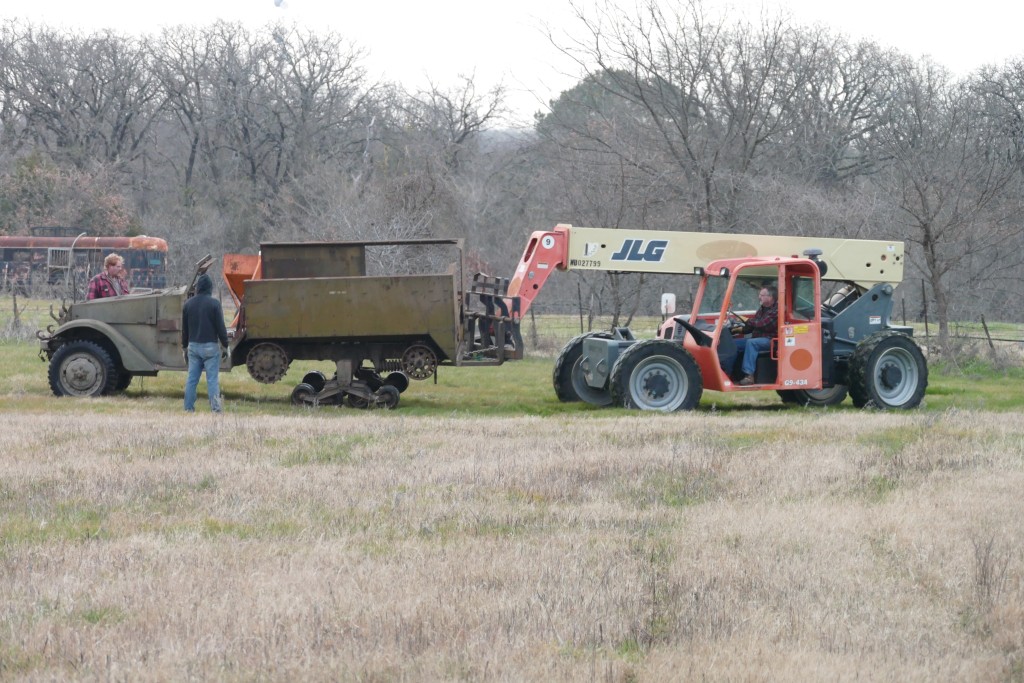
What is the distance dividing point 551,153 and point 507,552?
22.5 m

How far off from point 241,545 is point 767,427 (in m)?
7.38

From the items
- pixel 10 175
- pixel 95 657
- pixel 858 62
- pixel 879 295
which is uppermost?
pixel 858 62

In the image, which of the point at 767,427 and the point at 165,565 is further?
the point at 767,427

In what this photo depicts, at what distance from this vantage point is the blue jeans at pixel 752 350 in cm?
1585

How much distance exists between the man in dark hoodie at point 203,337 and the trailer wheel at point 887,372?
7965mm

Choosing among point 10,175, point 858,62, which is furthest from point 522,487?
point 10,175

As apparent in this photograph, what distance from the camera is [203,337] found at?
14.9m

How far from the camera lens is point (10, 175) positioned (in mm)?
50875

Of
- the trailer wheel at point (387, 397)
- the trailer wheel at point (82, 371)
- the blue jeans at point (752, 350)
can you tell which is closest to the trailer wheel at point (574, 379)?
the blue jeans at point (752, 350)

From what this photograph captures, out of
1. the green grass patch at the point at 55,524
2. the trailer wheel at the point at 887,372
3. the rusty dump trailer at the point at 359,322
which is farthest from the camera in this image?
the trailer wheel at the point at 887,372

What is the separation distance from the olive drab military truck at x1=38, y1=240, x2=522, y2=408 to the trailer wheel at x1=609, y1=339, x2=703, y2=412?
4.59 ft

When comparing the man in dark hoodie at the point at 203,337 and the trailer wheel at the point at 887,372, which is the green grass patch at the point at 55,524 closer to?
the man in dark hoodie at the point at 203,337

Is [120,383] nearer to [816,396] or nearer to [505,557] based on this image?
[816,396]

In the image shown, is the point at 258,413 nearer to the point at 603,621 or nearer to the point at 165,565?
the point at 165,565
